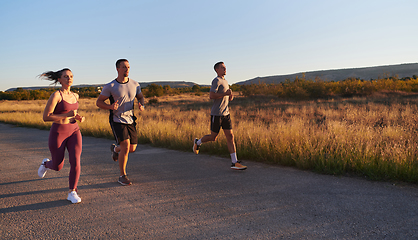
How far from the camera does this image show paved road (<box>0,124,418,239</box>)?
3168 millimetres

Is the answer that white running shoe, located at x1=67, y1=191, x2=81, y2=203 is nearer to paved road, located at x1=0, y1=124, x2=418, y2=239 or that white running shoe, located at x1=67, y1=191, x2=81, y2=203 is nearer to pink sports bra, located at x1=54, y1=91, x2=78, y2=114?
paved road, located at x1=0, y1=124, x2=418, y2=239

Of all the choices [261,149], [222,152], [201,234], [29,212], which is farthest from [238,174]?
[29,212]

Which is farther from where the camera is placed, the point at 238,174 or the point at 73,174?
the point at 238,174

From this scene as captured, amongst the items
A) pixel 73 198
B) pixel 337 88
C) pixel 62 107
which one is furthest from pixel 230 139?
pixel 337 88

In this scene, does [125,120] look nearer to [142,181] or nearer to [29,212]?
[142,181]

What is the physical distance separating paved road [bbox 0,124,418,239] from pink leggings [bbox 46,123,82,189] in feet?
1.53

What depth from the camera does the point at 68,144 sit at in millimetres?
4348

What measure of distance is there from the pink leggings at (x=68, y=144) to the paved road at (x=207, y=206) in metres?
0.47

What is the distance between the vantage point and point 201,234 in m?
3.09

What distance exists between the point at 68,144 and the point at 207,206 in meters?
2.39

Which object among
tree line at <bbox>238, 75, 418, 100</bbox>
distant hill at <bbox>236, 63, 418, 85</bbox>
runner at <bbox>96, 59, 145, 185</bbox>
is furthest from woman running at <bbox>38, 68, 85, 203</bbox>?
distant hill at <bbox>236, 63, 418, 85</bbox>

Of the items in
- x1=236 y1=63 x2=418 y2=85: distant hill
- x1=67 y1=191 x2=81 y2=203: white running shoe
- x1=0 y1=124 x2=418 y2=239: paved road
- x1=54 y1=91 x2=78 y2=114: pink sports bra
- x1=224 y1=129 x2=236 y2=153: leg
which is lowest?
x1=0 y1=124 x2=418 y2=239: paved road

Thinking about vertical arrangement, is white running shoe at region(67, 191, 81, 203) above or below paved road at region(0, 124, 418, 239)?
above

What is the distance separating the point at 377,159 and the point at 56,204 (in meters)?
5.89
